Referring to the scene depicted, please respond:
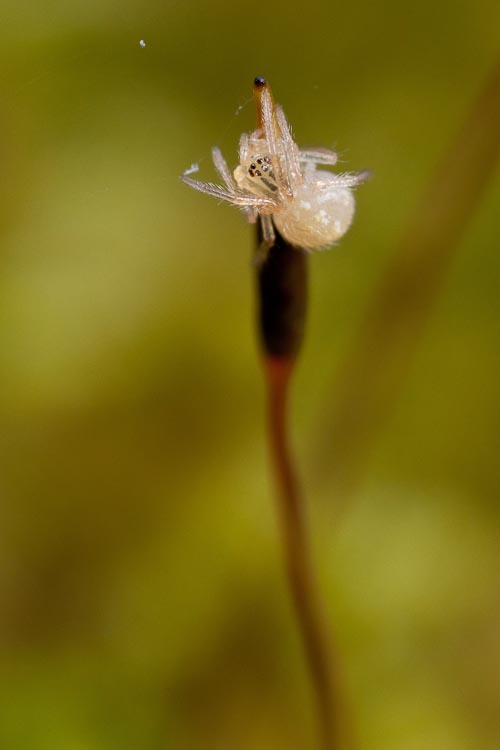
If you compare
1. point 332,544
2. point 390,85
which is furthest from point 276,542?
point 390,85

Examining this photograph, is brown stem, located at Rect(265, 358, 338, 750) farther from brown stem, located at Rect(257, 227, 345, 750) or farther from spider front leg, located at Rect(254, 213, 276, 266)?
spider front leg, located at Rect(254, 213, 276, 266)

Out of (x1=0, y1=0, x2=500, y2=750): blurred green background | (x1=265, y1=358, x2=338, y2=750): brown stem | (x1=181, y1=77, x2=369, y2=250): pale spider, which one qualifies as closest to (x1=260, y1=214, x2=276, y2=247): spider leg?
(x1=181, y1=77, x2=369, y2=250): pale spider

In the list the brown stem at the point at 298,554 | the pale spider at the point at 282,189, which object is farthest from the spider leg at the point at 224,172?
the brown stem at the point at 298,554

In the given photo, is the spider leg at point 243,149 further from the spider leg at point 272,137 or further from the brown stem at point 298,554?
the brown stem at point 298,554

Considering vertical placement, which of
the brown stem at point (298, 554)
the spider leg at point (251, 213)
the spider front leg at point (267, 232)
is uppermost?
the spider leg at point (251, 213)

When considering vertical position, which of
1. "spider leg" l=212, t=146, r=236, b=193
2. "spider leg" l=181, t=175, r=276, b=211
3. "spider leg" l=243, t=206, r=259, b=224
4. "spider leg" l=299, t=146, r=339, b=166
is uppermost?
"spider leg" l=299, t=146, r=339, b=166

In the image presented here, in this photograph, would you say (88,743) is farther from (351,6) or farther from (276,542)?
(351,6)

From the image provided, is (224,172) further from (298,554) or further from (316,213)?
(298,554)
